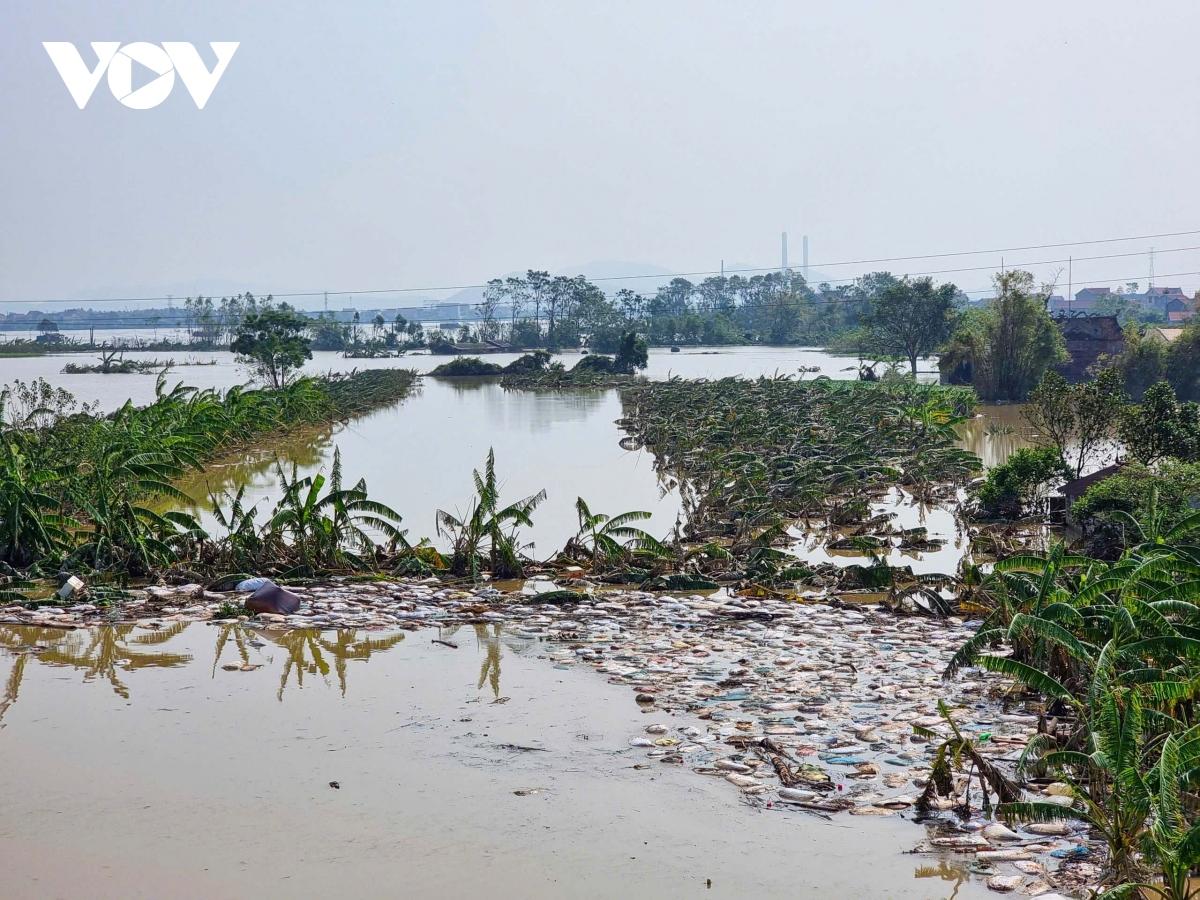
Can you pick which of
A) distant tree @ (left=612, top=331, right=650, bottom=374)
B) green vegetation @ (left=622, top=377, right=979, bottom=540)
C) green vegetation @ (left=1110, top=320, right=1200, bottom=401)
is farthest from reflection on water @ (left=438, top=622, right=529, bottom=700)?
distant tree @ (left=612, top=331, right=650, bottom=374)

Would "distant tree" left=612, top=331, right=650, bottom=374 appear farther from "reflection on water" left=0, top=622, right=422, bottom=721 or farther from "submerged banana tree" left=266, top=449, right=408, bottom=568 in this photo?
"reflection on water" left=0, top=622, right=422, bottom=721

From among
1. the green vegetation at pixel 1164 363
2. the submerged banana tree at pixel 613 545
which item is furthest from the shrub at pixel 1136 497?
the green vegetation at pixel 1164 363

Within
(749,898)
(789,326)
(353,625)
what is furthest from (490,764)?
(789,326)

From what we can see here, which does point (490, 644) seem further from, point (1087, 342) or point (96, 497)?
point (1087, 342)

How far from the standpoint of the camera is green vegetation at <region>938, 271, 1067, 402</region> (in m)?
34.2

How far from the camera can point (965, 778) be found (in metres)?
5.92

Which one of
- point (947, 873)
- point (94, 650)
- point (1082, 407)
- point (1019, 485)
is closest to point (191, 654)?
point (94, 650)

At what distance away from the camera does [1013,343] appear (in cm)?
3444

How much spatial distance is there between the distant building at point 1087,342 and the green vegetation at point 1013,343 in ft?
5.48

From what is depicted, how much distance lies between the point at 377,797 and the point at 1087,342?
35606mm

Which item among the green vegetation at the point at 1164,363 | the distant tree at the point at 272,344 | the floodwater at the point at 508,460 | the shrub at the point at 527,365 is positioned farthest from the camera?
the shrub at the point at 527,365

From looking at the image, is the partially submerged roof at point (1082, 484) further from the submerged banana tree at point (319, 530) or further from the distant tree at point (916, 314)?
the distant tree at point (916, 314)

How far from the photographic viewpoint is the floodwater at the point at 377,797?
5.17 meters

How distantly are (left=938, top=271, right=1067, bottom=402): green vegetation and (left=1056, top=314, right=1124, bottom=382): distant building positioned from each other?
1670 millimetres
